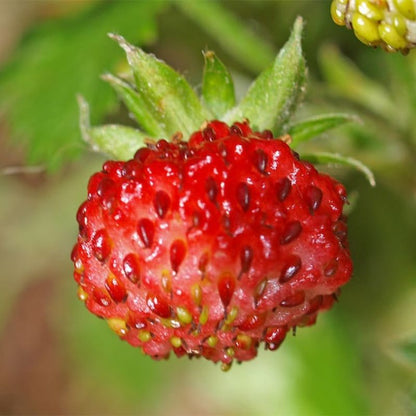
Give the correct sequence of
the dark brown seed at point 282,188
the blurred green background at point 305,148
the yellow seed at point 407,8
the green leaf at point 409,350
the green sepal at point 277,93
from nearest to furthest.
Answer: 1. the yellow seed at point 407,8
2. the dark brown seed at point 282,188
3. the green sepal at point 277,93
4. the green leaf at point 409,350
5. the blurred green background at point 305,148

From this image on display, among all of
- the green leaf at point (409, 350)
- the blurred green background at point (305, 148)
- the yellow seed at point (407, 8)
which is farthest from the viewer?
the blurred green background at point (305, 148)

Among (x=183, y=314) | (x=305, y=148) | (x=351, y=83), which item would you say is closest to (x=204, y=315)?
(x=183, y=314)

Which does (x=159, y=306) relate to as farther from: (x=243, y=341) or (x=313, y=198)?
(x=313, y=198)

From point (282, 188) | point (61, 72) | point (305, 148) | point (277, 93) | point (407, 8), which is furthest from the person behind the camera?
point (61, 72)

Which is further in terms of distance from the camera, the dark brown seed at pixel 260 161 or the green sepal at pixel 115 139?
the green sepal at pixel 115 139

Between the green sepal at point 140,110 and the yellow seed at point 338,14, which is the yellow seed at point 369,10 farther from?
the green sepal at point 140,110

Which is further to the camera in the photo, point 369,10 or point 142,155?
point 142,155

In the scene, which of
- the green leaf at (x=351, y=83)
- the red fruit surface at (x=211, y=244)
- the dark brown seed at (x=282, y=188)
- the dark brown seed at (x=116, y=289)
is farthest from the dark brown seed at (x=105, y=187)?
the green leaf at (x=351, y=83)

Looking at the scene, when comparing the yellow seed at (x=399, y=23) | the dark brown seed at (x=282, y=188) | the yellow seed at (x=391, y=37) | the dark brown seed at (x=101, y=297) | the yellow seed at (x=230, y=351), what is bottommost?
the dark brown seed at (x=101, y=297)
